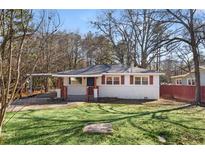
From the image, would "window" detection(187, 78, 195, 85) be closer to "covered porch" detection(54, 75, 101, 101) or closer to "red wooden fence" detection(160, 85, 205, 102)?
"red wooden fence" detection(160, 85, 205, 102)

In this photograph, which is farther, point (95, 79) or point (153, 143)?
point (95, 79)

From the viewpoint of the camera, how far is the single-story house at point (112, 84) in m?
15.2

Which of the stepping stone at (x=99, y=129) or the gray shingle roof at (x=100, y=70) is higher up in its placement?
the gray shingle roof at (x=100, y=70)

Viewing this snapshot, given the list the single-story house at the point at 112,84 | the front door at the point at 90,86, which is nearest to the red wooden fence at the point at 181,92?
the single-story house at the point at 112,84

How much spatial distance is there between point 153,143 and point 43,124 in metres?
2.71

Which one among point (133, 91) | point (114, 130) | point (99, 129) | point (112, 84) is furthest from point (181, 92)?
point (99, 129)

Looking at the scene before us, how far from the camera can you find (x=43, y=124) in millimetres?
7484

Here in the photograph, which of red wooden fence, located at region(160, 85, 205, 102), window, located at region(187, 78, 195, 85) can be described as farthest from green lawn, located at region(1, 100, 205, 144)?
window, located at region(187, 78, 195, 85)

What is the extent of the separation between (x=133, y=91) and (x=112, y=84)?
41.1 inches

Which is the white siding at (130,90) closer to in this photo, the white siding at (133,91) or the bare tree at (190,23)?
the white siding at (133,91)
